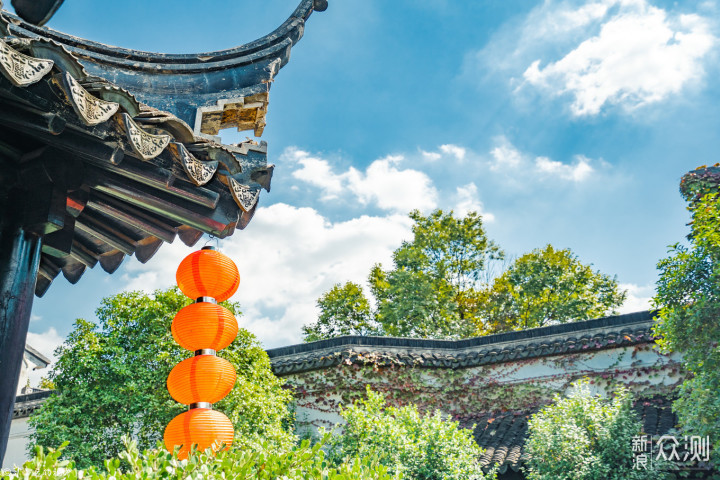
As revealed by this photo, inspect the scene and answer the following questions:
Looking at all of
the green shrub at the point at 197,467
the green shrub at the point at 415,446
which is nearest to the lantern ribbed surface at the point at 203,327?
the green shrub at the point at 197,467

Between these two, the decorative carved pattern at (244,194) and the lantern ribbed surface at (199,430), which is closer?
the decorative carved pattern at (244,194)

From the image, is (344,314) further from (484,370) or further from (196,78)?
(196,78)

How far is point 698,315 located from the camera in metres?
5.64

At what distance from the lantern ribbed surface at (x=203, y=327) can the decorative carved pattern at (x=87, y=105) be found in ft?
5.61

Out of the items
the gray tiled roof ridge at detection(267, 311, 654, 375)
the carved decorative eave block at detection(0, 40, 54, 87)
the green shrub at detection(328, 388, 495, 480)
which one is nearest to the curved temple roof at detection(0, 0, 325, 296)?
the carved decorative eave block at detection(0, 40, 54, 87)

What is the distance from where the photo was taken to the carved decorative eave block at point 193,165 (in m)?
2.17

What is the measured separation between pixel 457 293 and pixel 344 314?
355 centimetres

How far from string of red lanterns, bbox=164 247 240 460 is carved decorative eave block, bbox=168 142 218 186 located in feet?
4.70

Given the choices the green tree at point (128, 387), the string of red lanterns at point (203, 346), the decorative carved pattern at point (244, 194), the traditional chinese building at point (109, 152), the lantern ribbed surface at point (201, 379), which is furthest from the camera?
the green tree at point (128, 387)

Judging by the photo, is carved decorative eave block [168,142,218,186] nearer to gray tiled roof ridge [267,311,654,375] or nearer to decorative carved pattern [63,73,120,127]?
decorative carved pattern [63,73,120,127]

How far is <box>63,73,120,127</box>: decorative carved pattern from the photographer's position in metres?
1.87

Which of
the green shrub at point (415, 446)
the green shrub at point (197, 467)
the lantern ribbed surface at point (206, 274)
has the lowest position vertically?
the green shrub at point (197, 467)

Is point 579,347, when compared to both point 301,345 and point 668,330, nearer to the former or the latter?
point 668,330

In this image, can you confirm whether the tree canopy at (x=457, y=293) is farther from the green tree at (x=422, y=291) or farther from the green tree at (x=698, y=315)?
the green tree at (x=698, y=315)
